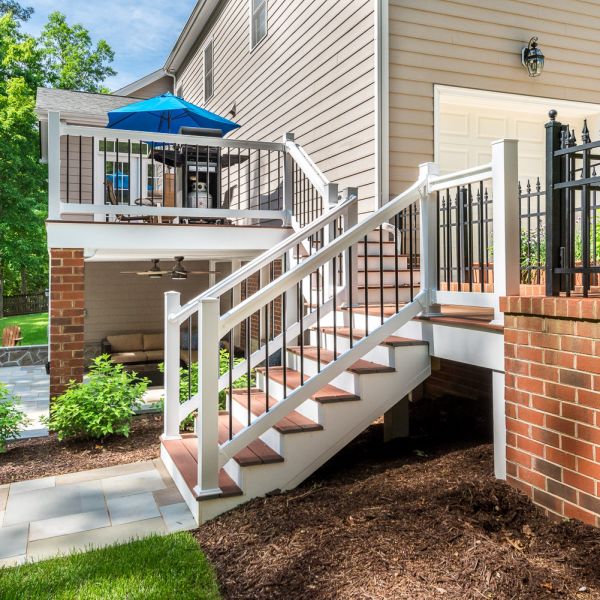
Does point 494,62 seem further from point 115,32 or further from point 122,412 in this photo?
point 115,32

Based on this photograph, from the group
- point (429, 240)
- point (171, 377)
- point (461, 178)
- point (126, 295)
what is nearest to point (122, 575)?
point (171, 377)

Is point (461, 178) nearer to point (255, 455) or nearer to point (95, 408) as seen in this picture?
point (255, 455)

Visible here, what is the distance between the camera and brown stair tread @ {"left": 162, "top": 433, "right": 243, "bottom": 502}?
3.06 m

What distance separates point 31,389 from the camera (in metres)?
7.95

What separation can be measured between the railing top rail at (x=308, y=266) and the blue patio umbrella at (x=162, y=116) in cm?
411

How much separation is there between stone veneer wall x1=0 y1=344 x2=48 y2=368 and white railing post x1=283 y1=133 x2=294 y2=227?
639 cm

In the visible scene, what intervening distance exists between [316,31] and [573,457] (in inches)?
227

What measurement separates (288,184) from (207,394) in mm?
3879

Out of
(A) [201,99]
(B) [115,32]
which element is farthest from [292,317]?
(B) [115,32]

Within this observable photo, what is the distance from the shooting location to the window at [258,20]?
8.13 metres

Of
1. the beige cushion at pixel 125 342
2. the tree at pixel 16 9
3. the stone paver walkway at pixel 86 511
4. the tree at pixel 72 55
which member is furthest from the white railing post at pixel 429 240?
the tree at pixel 16 9

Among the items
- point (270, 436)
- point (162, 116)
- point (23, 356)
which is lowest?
point (23, 356)

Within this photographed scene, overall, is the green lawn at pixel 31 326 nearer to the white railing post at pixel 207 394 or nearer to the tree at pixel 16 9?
the tree at pixel 16 9

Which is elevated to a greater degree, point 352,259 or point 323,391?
point 352,259
